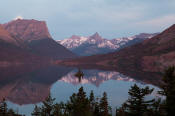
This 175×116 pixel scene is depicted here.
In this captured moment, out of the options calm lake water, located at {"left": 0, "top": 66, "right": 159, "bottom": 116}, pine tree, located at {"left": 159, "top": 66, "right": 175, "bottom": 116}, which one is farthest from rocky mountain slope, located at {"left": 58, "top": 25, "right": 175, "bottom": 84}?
pine tree, located at {"left": 159, "top": 66, "right": 175, "bottom": 116}

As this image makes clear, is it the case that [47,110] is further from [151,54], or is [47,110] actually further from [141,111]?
[151,54]

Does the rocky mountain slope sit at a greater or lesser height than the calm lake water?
greater

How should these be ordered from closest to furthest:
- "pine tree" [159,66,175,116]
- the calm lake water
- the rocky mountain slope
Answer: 1. "pine tree" [159,66,175,116]
2. the calm lake water
3. the rocky mountain slope

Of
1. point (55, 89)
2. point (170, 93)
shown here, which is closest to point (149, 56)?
point (55, 89)

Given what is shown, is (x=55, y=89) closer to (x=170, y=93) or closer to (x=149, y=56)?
(x=170, y=93)

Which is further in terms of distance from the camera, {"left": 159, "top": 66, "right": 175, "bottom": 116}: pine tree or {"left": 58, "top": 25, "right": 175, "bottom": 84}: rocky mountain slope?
{"left": 58, "top": 25, "right": 175, "bottom": 84}: rocky mountain slope

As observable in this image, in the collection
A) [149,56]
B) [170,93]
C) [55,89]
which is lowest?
[55,89]

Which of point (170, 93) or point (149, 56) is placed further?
point (149, 56)

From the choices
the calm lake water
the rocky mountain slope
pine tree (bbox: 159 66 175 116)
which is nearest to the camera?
pine tree (bbox: 159 66 175 116)

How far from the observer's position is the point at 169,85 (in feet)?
56.1

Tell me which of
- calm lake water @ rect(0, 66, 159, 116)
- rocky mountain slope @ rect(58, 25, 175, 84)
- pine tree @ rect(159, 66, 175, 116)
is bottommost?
calm lake water @ rect(0, 66, 159, 116)

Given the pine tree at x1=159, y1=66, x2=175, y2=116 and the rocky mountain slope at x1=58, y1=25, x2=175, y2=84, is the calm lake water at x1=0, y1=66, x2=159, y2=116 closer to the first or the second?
the pine tree at x1=159, y1=66, x2=175, y2=116

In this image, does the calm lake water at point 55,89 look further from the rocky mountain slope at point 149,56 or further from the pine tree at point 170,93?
the rocky mountain slope at point 149,56

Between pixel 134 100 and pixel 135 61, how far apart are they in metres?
162
